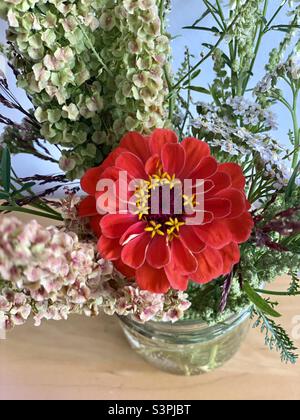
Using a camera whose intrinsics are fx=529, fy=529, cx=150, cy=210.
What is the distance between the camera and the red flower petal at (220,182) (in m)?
0.40

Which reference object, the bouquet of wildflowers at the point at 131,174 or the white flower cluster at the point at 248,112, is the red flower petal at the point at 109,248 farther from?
the white flower cluster at the point at 248,112

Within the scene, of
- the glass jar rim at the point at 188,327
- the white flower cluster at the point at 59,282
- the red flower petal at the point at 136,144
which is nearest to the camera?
the white flower cluster at the point at 59,282

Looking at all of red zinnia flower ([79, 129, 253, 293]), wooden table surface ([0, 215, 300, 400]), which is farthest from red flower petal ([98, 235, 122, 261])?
wooden table surface ([0, 215, 300, 400])

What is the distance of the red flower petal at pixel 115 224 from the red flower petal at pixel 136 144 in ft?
0.17

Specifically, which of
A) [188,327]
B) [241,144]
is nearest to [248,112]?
[241,144]

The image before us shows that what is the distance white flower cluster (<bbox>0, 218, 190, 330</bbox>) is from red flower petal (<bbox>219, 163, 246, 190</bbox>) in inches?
4.1

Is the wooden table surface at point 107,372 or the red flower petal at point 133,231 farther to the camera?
the wooden table surface at point 107,372

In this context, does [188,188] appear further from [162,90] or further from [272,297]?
[272,297]

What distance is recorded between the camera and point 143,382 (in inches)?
26.4

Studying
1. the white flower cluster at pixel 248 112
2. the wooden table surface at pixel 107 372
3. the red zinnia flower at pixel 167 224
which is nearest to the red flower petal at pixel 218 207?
the red zinnia flower at pixel 167 224

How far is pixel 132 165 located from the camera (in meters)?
0.40

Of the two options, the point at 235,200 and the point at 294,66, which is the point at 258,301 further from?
the point at 294,66

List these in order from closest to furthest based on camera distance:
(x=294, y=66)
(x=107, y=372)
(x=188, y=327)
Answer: (x=294, y=66), (x=188, y=327), (x=107, y=372)

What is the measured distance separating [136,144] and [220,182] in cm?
7
